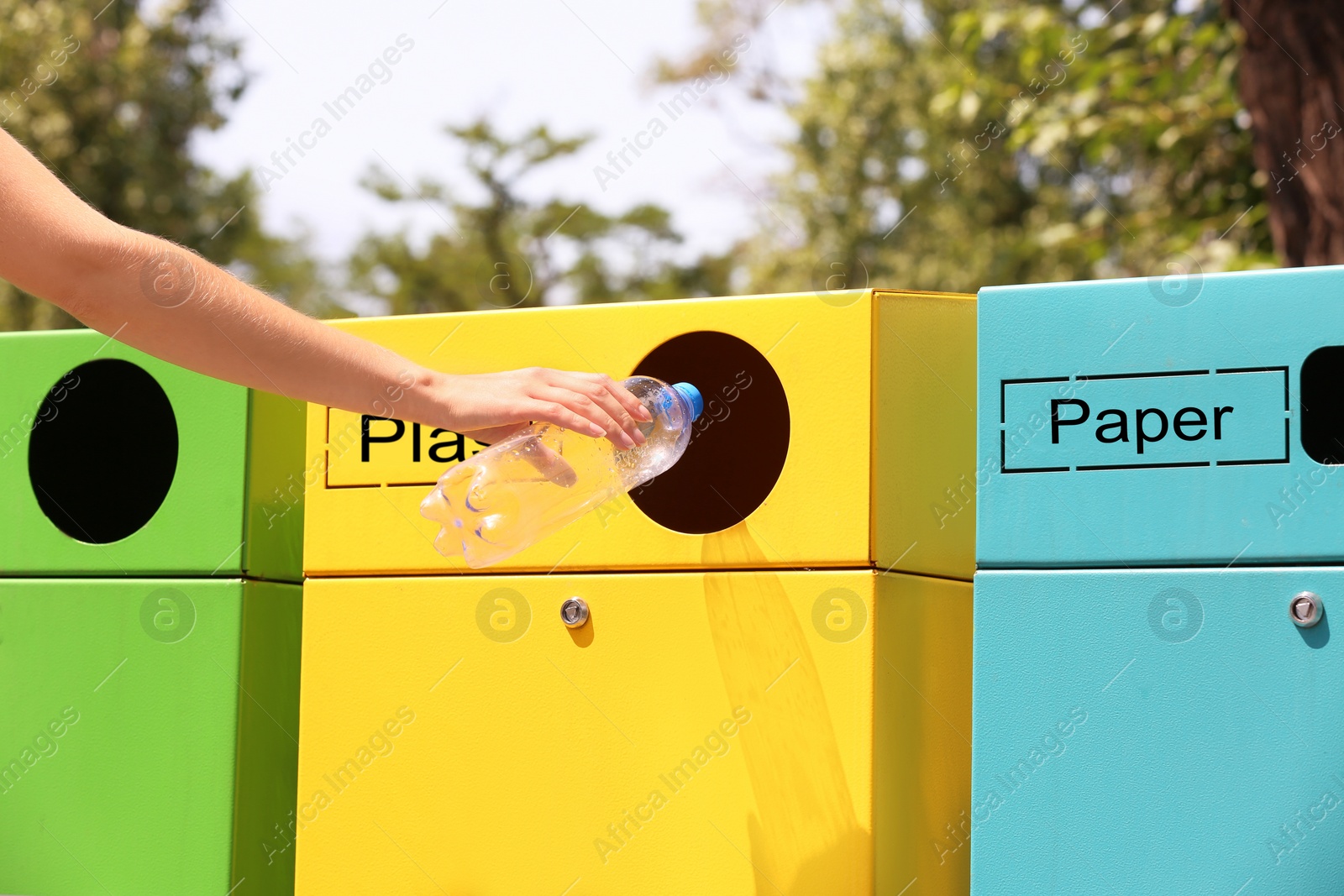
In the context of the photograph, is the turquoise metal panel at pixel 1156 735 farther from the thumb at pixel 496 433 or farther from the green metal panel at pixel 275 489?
the green metal panel at pixel 275 489

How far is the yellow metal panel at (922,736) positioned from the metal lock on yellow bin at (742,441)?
0.07 meters

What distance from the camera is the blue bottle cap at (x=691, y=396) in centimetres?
206

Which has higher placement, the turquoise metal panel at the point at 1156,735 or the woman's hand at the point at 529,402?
the woman's hand at the point at 529,402

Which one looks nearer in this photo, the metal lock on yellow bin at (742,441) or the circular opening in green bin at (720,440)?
the metal lock on yellow bin at (742,441)

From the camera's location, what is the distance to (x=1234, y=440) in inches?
73.2

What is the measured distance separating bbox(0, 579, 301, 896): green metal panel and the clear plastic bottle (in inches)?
16.4

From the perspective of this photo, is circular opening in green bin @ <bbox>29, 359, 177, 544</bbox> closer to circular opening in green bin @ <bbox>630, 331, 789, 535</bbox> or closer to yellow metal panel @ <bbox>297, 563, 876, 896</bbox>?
yellow metal panel @ <bbox>297, 563, 876, 896</bbox>

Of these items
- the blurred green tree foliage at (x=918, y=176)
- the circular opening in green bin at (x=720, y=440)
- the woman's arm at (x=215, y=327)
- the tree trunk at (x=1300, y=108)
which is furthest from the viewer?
the blurred green tree foliage at (x=918, y=176)

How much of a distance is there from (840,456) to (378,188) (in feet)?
65.4

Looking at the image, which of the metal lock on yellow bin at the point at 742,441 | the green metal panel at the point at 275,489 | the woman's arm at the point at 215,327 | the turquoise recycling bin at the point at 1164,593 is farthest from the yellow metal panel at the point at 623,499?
the woman's arm at the point at 215,327

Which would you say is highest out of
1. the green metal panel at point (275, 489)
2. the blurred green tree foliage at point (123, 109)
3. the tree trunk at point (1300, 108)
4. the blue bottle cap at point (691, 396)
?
the blurred green tree foliage at point (123, 109)

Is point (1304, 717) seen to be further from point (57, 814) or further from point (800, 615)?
point (57, 814)

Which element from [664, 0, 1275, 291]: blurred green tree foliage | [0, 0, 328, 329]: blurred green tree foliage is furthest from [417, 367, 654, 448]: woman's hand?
[0, 0, 328, 329]: blurred green tree foliage

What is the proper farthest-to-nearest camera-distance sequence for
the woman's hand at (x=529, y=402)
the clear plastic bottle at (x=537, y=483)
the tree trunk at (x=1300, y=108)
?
the tree trunk at (x=1300, y=108) < the clear plastic bottle at (x=537, y=483) < the woman's hand at (x=529, y=402)
